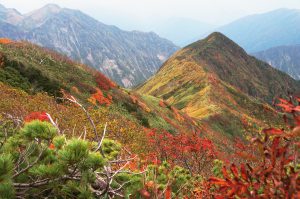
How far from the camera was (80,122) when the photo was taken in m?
17.6

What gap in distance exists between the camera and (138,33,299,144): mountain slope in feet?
190

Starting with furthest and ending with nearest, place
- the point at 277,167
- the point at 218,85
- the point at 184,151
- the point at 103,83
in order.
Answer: the point at 218,85 < the point at 103,83 < the point at 184,151 < the point at 277,167

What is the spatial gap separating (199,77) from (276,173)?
7523 cm

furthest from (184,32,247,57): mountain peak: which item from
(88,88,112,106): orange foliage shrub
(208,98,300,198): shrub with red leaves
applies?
(208,98,300,198): shrub with red leaves

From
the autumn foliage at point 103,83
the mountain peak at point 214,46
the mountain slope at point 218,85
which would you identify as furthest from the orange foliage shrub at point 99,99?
the mountain peak at point 214,46

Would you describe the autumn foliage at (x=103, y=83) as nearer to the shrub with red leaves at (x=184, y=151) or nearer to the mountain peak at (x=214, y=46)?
the shrub with red leaves at (x=184, y=151)

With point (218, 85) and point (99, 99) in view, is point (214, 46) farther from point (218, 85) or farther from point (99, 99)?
point (99, 99)

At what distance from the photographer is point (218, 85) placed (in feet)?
244

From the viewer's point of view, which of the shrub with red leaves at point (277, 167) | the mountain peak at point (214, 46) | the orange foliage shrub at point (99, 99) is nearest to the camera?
the shrub with red leaves at point (277, 167)

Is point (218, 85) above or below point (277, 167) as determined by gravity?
below

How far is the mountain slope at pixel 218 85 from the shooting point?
190 feet

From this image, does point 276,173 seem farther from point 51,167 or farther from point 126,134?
point 126,134

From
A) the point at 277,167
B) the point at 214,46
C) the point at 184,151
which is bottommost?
the point at 214,46

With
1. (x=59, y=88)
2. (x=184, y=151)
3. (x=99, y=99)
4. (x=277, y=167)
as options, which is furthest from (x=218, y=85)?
(x=277, y=167)
